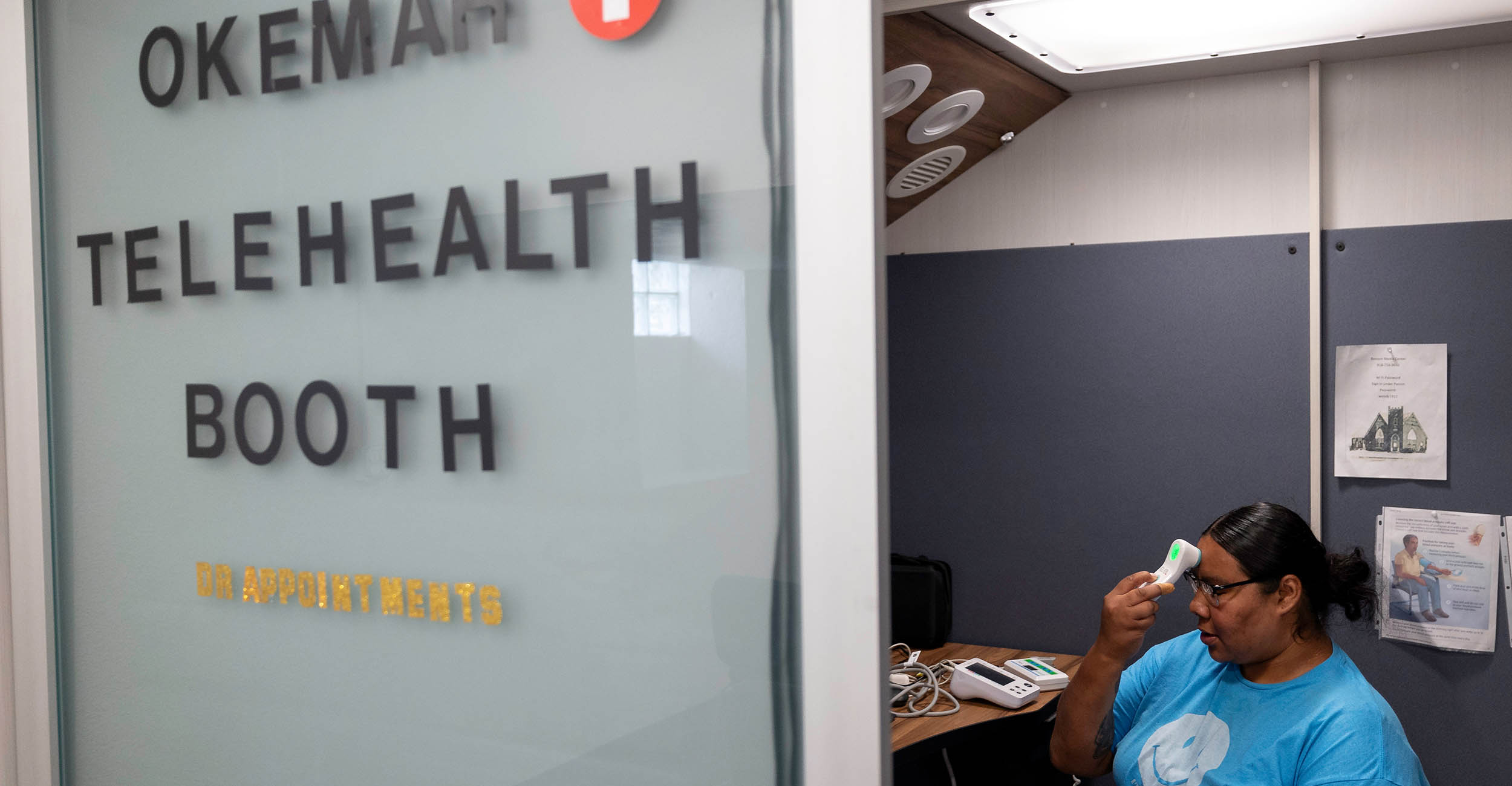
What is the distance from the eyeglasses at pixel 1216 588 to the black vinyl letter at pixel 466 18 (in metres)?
1.54

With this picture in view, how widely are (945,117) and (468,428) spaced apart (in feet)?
5.50

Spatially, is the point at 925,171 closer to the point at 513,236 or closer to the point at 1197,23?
the point at 1197,23

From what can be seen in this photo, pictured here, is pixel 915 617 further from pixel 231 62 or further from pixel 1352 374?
pixel 231 62

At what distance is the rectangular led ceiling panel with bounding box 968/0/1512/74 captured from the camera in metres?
1.94

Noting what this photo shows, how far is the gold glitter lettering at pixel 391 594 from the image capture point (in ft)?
3.87

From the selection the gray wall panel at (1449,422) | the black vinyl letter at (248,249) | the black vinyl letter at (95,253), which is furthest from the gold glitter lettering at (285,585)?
the gray wall panel at (1449,422)

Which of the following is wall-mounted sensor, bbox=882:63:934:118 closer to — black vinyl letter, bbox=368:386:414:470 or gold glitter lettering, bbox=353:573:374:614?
black vinyl letter, bbox=368:386:414:470

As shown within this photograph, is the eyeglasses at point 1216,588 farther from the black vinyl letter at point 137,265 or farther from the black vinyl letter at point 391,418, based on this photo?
the black vinyl letter at point 137,265

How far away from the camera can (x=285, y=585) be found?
127cm

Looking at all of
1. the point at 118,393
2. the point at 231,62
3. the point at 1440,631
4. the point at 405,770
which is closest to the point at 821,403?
the point at 405,770

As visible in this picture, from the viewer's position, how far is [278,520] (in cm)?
127

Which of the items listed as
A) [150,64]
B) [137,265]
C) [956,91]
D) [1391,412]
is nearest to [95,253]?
[137,265]

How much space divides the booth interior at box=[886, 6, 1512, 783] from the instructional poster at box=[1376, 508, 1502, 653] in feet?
0.11

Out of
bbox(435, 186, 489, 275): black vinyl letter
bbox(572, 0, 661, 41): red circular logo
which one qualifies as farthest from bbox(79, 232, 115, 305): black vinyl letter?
Answer: bbox(572, 0, 661, 41): red circular logo
